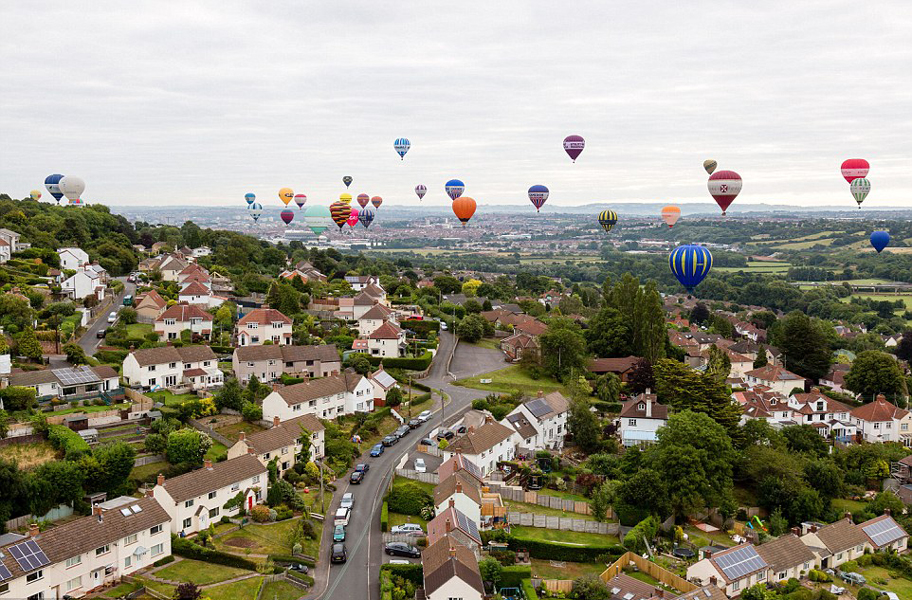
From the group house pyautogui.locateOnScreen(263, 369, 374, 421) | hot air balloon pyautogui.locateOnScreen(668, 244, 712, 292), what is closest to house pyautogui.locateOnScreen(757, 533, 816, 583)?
hot air balloon pyautogui.locateOnScreen(668, 244, 712, 292)

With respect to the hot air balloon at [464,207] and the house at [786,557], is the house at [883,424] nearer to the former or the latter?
the house at [786,557]

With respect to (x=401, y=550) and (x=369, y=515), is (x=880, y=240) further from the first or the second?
Answer: (x=401, y=550)

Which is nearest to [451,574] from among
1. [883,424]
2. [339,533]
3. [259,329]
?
[339,533]

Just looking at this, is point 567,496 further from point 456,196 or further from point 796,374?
point 456,196

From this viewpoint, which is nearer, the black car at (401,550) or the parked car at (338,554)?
the parked car at (338,554)

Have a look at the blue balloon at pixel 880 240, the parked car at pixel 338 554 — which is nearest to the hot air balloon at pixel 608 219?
the blue balloon at pixel 880 240

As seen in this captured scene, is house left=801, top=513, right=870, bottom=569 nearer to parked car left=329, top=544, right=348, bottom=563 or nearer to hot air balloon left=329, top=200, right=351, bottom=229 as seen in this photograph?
parked car left=329, top=544, right=348, bottom=563
